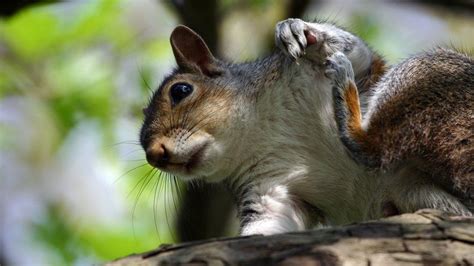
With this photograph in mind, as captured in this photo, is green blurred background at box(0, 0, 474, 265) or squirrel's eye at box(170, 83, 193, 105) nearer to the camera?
squirrel's eye at box(170, 83, 193, 105)

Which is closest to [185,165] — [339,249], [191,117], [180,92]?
[191,117]

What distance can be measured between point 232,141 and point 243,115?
0.16m

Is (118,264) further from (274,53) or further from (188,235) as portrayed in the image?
(188,235)

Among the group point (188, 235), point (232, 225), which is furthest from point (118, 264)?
point (232, 225)

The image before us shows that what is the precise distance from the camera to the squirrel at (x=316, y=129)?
4.29 metres

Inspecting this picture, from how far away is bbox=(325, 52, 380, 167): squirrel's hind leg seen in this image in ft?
14.6

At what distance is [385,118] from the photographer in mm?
4430

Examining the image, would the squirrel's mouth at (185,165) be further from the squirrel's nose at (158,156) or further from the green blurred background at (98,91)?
the green blurred background at (98,91)

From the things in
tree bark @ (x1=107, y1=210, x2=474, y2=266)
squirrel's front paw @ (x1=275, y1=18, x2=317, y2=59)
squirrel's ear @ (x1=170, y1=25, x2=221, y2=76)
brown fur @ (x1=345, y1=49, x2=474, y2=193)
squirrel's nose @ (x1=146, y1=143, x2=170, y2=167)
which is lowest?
tree bark @ (x1=107, y1=210, x2=474, y2=266)

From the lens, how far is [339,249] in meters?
3.37

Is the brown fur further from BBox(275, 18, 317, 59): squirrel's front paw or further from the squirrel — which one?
BBox(275, 18, 317, 59): squirrel's front paw

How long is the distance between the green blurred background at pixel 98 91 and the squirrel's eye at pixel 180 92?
1612 mm

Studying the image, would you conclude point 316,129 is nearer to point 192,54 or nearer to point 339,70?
point 339,70

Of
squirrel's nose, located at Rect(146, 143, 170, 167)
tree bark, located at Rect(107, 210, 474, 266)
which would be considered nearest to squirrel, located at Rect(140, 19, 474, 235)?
squirrel's nose, located at Rect(146, 143, 170, 167)
